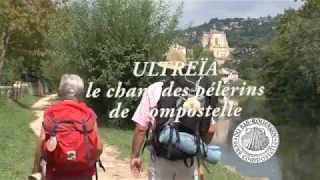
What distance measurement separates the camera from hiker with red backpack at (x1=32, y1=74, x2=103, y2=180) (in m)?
3.83

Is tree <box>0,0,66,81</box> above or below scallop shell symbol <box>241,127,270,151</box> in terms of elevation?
above

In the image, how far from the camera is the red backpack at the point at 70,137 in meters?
3.83

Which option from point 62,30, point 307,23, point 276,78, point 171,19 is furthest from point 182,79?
point 276,78

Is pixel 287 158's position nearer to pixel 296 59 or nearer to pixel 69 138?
pixel 69 138

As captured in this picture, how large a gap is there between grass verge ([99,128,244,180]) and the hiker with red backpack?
20.8 ft

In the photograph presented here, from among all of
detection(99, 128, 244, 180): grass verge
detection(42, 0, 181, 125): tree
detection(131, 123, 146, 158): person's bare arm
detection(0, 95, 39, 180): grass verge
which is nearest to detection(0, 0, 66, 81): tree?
detection(42, 0, 181, 125): tree

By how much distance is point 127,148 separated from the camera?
42.4 feet

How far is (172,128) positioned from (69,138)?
30.9 inches

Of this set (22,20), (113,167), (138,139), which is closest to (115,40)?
(22,20)

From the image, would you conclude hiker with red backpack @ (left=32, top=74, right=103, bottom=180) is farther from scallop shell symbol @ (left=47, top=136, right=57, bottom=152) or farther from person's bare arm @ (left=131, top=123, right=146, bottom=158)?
person's bare arm @ (left=131, top=123, right=146, bottom=158)

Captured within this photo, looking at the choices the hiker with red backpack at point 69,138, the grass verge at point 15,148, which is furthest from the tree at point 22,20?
the hiker with red backpack at point 69,138

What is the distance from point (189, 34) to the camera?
2016 centimetres

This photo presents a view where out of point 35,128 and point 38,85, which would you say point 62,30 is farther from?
point 38,85

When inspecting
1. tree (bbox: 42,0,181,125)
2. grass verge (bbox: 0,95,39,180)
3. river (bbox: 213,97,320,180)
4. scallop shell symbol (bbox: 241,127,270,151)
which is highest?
tree (bbox: 42,0,181,125)
